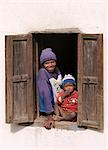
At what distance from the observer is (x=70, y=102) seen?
24.1 feet

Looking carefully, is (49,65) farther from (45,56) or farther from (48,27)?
(48,27)

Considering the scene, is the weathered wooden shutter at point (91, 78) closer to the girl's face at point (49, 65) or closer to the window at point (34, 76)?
the window at point (34, 76)

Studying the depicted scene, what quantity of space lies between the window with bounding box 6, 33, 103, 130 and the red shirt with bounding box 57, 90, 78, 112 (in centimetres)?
21

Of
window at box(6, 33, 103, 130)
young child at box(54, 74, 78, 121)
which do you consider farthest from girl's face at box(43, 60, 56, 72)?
young child at box(54, 74, 78, 121)

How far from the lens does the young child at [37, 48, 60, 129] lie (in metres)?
7.36

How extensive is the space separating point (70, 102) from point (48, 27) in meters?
0.92

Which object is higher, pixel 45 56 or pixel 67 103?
pixel 45 56

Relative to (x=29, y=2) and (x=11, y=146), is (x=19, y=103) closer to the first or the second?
(x=11, y=146)

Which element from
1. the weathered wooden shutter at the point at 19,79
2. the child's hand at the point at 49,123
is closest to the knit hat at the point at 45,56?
the weathered wooden shutter at the point at 19,79

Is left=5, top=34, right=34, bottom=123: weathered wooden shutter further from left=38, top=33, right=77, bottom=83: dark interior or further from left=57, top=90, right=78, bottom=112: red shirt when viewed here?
left=38, top=33, right=77, bottom=83: dark interior

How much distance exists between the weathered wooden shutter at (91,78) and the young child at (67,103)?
9.6 inches

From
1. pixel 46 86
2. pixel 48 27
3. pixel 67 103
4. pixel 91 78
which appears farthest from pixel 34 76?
pixel 91 78

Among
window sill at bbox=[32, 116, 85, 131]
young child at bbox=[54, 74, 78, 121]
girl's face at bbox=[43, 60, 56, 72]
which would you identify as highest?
girl's face at bbox=[43, 60, 56, 72]

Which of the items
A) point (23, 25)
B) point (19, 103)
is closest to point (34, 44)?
point (23, 25)
